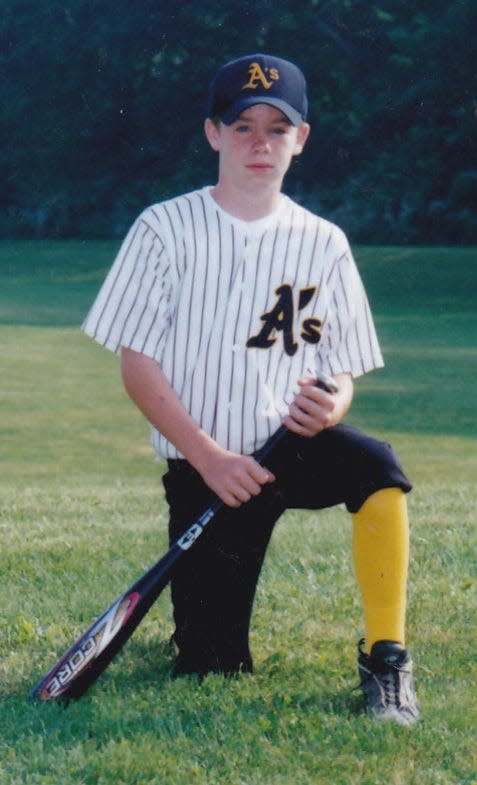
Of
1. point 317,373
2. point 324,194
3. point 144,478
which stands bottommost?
point 144,478

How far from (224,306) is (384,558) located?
31.2 inches

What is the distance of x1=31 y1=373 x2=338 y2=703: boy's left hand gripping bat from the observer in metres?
3.70

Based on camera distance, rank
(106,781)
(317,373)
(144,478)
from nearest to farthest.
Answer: (106,781)
(317,373)
(144,478)

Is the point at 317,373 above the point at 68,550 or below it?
above

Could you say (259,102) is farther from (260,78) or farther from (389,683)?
(389,683)

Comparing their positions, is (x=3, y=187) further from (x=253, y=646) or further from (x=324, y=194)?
(x=253, y=646)

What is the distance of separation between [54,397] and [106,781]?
942cm

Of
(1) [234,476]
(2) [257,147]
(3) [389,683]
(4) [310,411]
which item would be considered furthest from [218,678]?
(2) [257,147]

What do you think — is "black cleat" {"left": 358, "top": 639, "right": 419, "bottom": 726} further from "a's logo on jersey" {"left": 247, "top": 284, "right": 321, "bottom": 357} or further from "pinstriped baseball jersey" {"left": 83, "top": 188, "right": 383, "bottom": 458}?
"a's logo on jersey" {"left": 247, "top": 284, "right": 321, "bottom": 357}

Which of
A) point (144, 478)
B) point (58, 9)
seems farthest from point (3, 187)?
point (144, 478)

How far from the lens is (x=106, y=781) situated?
3.17 metres

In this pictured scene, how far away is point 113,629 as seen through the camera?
12.3 feet

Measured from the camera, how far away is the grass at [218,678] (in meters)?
3.29

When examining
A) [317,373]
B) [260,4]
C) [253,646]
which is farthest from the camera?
[260,4]
